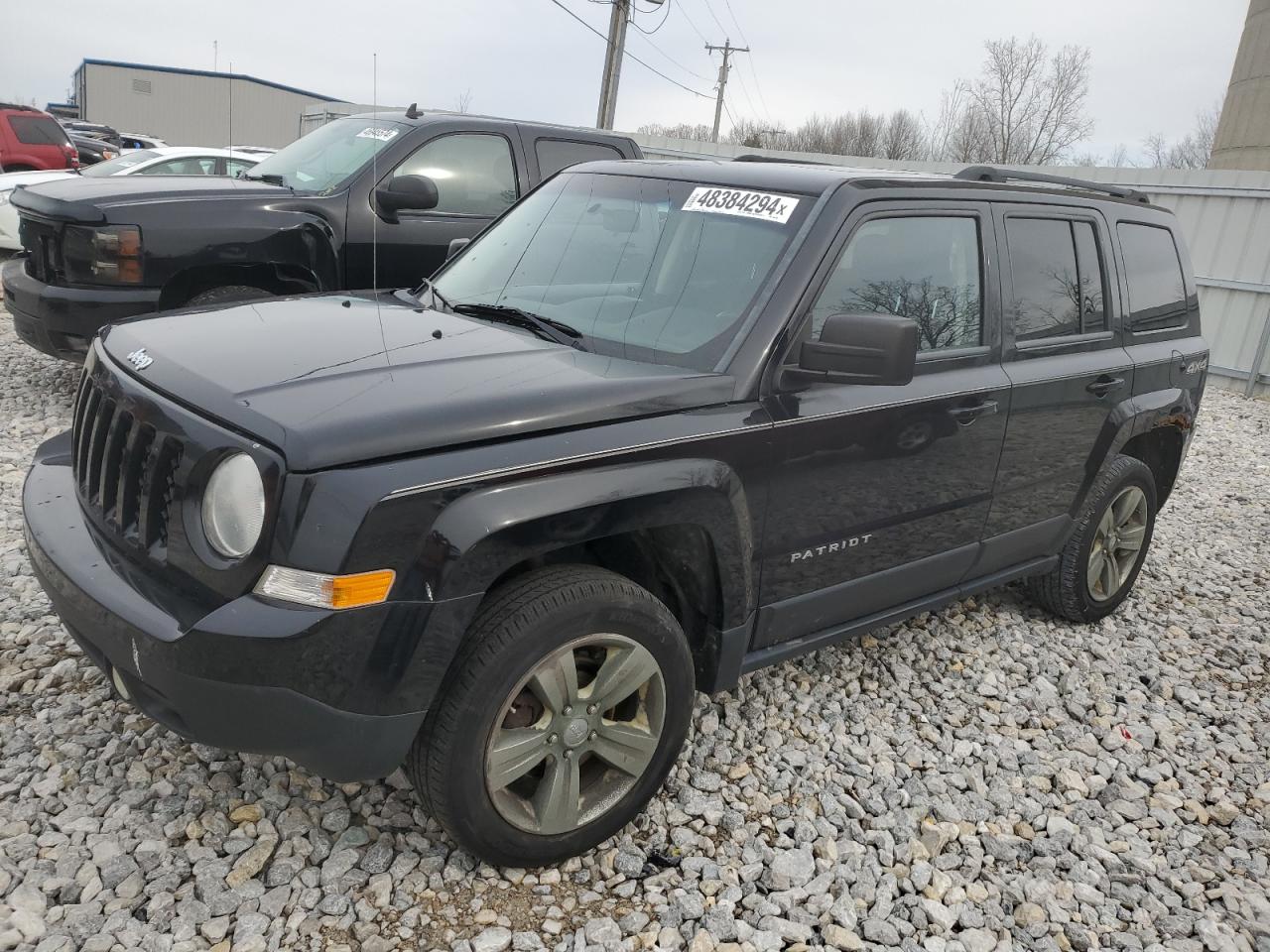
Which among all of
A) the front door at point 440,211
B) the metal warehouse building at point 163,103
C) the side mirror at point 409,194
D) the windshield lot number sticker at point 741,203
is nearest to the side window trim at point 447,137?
the front door at point 440,211

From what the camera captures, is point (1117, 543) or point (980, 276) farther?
point (1117, 543)

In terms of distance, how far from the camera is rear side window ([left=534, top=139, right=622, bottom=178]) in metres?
6.84

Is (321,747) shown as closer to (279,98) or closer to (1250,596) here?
(1250,596)

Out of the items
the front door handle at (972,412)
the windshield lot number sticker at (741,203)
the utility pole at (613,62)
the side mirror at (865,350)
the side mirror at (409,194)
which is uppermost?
the utility pole at (613,62)

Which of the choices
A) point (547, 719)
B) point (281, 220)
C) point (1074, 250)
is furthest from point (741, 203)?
point (281, 220)

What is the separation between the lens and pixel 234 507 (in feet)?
7.46

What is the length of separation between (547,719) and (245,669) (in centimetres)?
77

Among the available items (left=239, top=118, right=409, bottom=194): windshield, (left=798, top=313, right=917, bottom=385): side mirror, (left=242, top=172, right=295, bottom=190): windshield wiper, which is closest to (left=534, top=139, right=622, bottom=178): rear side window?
(left=239, top=118, right=409, bottom=194): windshield

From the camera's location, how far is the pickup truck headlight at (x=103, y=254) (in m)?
5.44

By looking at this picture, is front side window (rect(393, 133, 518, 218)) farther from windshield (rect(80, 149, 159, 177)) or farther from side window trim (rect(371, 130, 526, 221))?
windshield (rect(80, 149, 159, 177))

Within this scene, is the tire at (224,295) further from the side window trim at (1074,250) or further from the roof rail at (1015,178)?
the side window trim at (1074,250)

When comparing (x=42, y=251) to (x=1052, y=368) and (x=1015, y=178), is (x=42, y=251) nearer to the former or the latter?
(x=1015, y=178)

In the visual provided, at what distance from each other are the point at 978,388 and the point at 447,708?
2184 millimetres

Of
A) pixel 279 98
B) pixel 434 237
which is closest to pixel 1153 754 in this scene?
pixel 434 237
